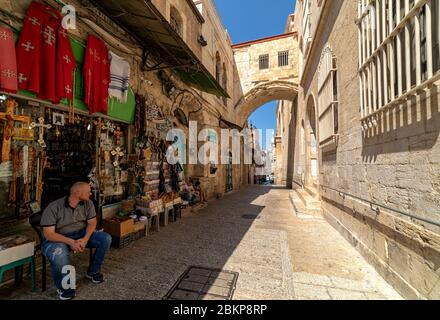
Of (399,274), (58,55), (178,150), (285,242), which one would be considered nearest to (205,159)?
(178,150)

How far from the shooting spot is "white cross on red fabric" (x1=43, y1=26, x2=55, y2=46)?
128 inches

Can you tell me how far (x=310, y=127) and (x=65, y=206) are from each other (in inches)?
426

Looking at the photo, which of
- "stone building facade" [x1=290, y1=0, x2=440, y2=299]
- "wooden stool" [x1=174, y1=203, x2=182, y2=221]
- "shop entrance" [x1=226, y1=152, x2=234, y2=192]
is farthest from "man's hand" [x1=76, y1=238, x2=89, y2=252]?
"shop entrance" [x1=226, y1=152, x2=234, y2=192]

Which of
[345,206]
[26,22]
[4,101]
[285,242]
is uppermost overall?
[26,22]

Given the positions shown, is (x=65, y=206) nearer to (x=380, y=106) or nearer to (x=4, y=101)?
(x=4, y=101)

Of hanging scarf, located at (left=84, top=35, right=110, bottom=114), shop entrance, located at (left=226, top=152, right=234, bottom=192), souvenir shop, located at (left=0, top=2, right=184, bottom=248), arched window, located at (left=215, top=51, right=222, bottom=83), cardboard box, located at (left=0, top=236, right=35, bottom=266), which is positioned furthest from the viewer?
shop entrance, located at (left=226, top=152, right=234, bottom=192)

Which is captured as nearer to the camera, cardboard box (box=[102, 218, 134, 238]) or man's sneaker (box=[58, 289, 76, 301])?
man's sneaker (box=[58, 289, 76, 301])

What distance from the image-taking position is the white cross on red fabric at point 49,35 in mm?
3244

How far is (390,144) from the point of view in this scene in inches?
122

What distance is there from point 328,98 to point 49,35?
6547 millimetres

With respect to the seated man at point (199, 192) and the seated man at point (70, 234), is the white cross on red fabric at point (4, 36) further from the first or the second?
the seated man at point (199, 192)

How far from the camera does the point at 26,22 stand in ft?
9.86

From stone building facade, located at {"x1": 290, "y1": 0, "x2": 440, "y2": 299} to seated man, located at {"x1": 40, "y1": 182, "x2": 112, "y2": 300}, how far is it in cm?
405

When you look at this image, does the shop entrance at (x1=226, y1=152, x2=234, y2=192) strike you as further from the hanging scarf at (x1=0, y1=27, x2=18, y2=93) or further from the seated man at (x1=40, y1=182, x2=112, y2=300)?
the hanging scarf at (x1=0, y1=27, x2=18, y2=93)
